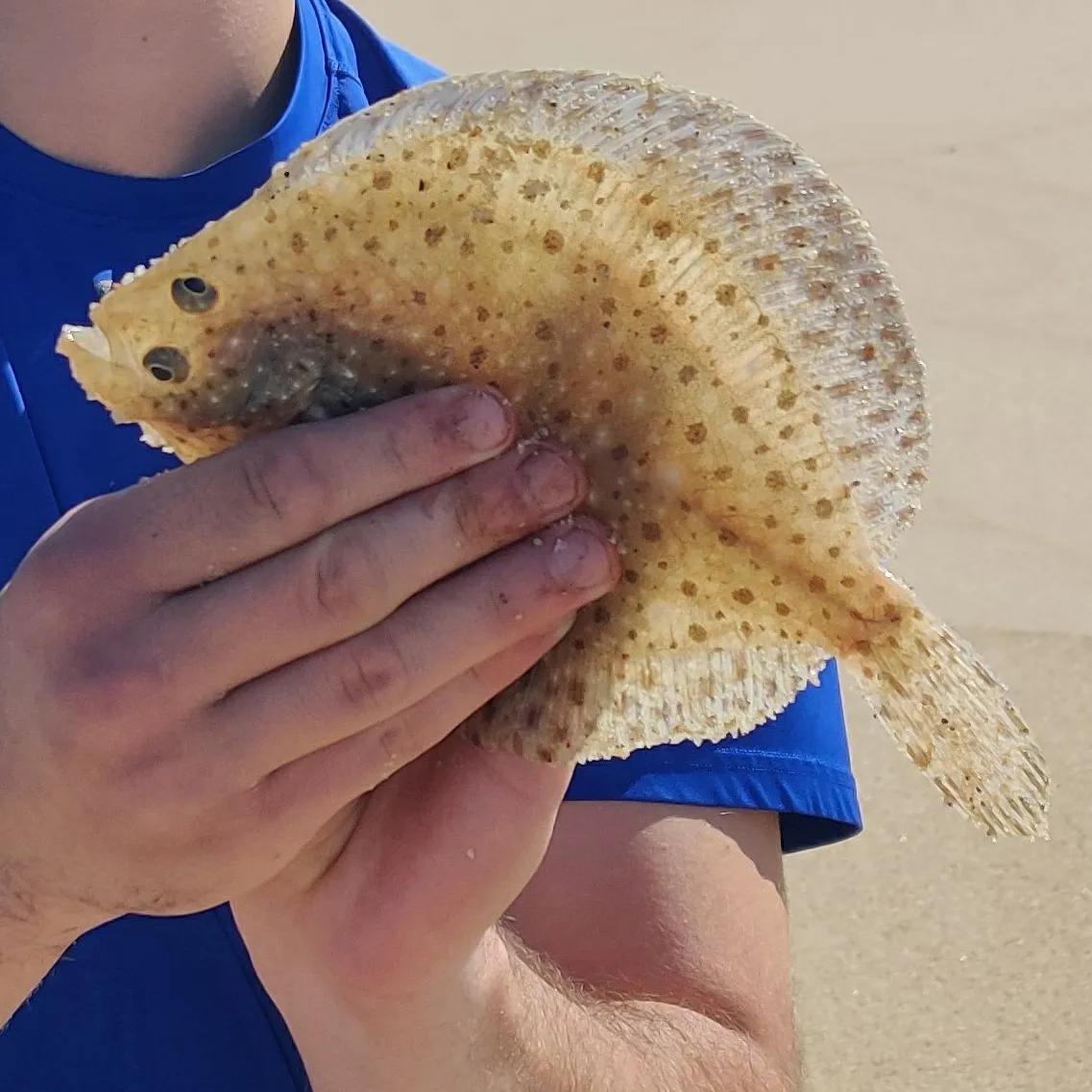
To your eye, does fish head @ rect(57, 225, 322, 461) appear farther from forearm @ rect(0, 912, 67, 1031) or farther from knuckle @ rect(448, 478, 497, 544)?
forearm @ rect(0, 912, 67, 1031)

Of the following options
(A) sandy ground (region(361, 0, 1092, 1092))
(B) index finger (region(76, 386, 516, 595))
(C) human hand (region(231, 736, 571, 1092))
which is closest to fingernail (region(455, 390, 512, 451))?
(B) index finger (region(76, 386, 516, 595))

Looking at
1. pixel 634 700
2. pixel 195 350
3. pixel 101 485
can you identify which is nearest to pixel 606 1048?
pixel 634 700

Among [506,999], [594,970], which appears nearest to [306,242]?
[506,999]

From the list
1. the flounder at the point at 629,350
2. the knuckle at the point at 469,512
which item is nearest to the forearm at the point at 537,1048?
the flounder at the point at 629,350

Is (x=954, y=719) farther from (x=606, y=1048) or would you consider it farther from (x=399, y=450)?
(x=606, y=1048)

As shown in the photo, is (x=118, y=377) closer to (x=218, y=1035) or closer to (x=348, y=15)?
(x=218, y=1035)

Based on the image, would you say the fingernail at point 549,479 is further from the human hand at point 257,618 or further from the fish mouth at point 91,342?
the fish mouth at point 91,342
